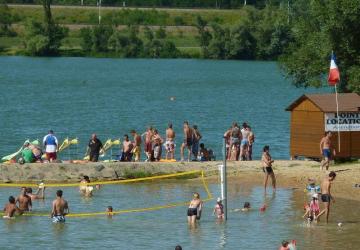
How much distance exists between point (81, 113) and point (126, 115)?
3.69 metres

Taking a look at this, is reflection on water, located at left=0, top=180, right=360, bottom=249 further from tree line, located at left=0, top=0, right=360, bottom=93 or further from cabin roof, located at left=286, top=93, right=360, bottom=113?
tree line, located at left=0, top=0, right=360, bottom=93

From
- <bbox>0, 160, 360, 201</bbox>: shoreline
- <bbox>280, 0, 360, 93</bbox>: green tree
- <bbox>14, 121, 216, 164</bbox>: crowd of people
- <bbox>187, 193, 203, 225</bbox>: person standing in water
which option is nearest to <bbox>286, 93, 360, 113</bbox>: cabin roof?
<bbox>280, 0, 360, 93</bbox>: green tree

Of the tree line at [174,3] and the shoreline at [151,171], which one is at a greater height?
the tree line at [174,3]

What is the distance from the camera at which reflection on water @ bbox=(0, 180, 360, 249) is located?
93.8ft

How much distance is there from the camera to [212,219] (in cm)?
3142

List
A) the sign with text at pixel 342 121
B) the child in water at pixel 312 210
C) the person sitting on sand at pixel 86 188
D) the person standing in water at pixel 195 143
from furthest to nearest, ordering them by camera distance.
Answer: the person standing in water at pixel 195 143, the sign with text at pixel 342 121, the person sitting on sand at pixel 86 188, the child in water at pixel 312 210

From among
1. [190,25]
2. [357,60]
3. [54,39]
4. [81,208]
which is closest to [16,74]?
[54,39]

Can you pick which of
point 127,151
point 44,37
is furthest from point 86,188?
point 44,37

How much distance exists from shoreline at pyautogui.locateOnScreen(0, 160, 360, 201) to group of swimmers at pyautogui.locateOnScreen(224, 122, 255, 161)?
→ 197cm

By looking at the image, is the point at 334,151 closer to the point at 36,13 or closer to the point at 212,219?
the point at 212,219

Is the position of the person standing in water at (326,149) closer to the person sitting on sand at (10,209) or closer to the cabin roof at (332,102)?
the cabin roof at (332,102)

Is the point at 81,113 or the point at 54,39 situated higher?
the point at 54,39

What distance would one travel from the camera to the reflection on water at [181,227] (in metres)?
28.6

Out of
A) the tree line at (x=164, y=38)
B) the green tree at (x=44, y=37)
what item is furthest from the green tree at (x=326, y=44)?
the green tree at (x=44, y=37)
